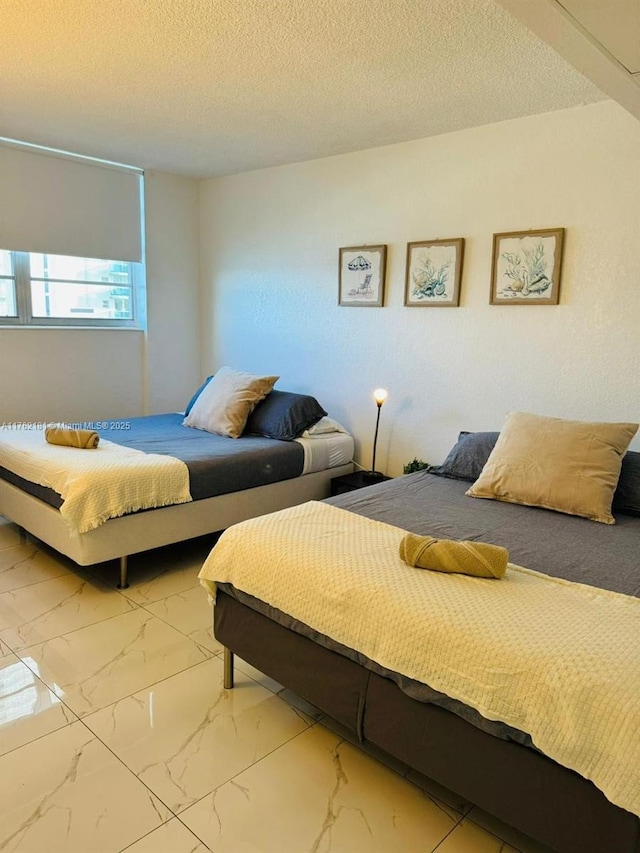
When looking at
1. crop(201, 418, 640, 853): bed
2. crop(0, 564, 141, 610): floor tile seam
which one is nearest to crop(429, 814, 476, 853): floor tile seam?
crop(201, 418, 640, 853): bed

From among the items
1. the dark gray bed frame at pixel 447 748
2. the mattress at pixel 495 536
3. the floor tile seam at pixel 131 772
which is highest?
the mattress at pixel 495 536

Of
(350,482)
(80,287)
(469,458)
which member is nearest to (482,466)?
(469,458)

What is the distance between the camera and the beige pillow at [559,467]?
2365 mm

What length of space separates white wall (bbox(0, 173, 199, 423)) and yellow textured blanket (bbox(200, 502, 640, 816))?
107 inches

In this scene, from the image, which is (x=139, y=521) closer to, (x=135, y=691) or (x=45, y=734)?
(x=135, y=691)

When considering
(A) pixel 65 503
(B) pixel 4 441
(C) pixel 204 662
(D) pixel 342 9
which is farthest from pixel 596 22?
(B) pixel 4 441

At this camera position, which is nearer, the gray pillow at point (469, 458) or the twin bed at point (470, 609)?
the twin bed at point (470, 609)

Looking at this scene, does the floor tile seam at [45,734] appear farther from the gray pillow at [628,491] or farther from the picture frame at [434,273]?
the picture frame at [434,273]

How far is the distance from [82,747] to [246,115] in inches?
117

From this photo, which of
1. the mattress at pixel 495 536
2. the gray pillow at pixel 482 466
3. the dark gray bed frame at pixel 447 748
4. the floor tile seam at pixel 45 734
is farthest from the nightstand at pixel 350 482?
the floor tile seam at pixel 45 734

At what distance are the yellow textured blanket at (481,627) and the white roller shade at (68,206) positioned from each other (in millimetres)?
3014

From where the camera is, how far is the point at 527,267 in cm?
303

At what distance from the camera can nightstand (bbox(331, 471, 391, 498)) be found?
3.59 m

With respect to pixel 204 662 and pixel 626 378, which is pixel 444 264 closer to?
pixel 626 378
